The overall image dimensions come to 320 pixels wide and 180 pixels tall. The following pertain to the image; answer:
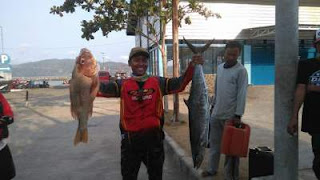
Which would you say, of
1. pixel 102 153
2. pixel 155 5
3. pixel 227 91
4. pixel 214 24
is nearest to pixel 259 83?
pixel 214 24

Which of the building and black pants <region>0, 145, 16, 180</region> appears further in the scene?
the building

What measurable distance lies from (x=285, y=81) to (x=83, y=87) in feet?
6.07

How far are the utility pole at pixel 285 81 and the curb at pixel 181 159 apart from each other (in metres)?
2.09

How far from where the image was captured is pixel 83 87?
3.02 m

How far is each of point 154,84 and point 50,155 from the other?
524 centimetres

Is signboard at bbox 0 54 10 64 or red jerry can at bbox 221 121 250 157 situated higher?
signboard at bbox 0 54 10 64

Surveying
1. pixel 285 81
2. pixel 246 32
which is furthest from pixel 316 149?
pixel 246 32

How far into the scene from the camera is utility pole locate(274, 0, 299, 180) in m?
3.42

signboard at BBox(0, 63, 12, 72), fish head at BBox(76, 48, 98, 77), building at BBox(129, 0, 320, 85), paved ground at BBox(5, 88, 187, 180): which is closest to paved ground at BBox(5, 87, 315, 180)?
paved ground at BBox(5, 88, 187, 180)

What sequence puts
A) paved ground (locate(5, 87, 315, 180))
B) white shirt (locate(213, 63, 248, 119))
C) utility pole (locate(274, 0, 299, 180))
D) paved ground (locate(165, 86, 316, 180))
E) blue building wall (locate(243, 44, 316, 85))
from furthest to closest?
blue building wall (locate(243, 44, 316, 85))
paved ground (locate(5, 87, 315, 180))
paved ground (locate(165, 86, 316, 180))
white shirt (locate(213, 63, 248, 119))
utility pole (locate(274, 0, 299, 180))

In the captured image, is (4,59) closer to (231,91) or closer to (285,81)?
(231,91)

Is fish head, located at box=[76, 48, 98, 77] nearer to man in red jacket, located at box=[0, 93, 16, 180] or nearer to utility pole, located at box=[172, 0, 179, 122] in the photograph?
man in red jacket, located at box=[0, 93, 16, 180]

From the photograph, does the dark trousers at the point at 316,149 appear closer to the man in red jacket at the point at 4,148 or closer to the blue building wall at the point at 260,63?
the man in red jacket at the point at 4,148

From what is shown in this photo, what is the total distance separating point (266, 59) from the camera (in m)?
23.6
